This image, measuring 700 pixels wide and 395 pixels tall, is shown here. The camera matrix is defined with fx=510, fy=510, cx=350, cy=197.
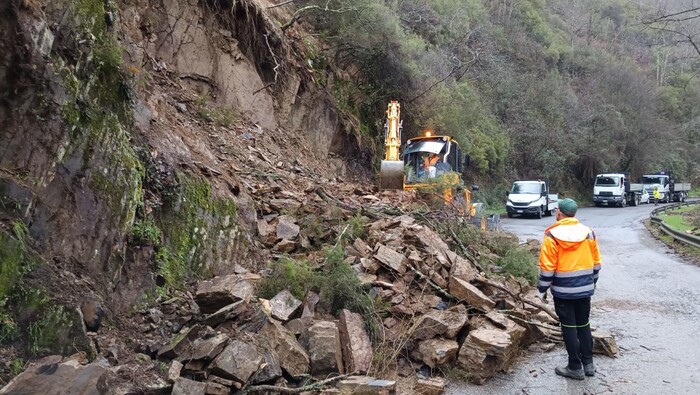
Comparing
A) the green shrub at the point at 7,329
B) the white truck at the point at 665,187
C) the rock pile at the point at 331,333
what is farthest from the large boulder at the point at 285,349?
the white truck at the point at 665,187

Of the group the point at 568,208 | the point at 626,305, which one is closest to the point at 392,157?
the point at 626,305

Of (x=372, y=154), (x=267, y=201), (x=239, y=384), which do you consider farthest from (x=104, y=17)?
(x=372, y=154)

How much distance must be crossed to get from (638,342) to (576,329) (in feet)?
5.01

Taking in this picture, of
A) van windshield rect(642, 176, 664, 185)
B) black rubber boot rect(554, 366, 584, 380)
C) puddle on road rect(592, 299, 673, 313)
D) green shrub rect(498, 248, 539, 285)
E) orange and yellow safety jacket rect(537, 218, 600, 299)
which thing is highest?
van windshield rect(642, 176, 664, 185)

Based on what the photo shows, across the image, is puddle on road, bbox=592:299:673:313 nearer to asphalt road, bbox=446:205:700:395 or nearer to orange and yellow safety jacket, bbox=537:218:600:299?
asphalt road, bbox=446:205:700:395

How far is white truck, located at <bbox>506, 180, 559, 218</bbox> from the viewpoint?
2533cm

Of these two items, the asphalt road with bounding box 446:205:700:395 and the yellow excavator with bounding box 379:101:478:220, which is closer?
the asphalt road with bounding box 446:205:700:395

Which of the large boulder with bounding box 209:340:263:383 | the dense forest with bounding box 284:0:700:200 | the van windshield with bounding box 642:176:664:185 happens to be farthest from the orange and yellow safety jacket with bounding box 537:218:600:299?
the van windshield with bounding box 642:176:664:185

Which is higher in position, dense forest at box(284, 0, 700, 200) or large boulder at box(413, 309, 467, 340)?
dense forest at box(284, 0, 700, 200)

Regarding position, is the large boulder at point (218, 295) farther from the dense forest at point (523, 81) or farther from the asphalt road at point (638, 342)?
the dense forest at point (523, 81)

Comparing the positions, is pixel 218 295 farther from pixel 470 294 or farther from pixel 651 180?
pixel 651 180

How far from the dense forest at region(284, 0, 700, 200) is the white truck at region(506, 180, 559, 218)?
10.7 feet

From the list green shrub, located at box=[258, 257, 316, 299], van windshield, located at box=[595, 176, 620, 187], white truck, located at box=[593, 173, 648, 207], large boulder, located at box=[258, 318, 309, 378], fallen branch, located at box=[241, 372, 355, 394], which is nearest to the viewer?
fallen branch, located at box=[241, 372, 355, 394]

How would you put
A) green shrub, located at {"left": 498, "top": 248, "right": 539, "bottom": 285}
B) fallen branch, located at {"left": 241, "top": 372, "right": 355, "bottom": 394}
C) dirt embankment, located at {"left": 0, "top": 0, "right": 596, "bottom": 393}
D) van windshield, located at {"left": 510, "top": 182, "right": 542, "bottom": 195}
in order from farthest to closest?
1. van windshield, located at {"left": 510, "top": 182, "right": 542, "bottom": 195}
2. green shrub, located at {"left": 498, "top": 248, "right": 539, "bottom": 285}
3. fallen branch, located at {"left": 241, "top": 372, "right": 355, "bottom": 394}
4. dirt embankment, located at {"left": 0, "top": 0, "right": 596, "bottom": 393}
